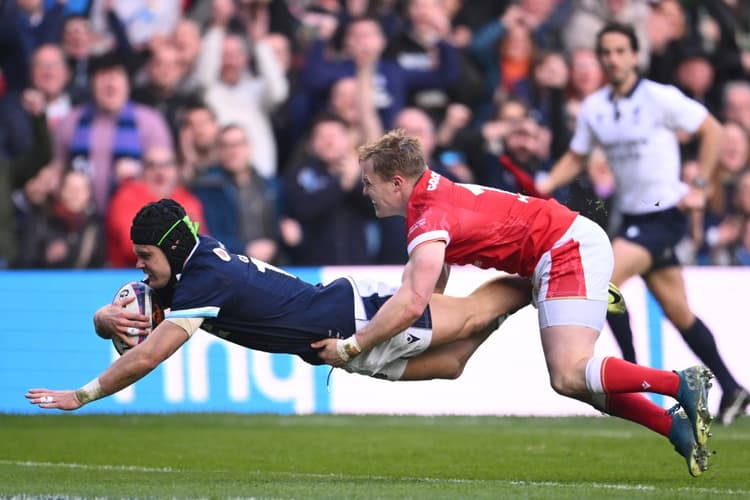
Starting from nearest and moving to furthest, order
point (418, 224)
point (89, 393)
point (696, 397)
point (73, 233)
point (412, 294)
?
point (696, 397)
point (412, 294)
point (418, 224)
point (89, 393)
point (73, 233)

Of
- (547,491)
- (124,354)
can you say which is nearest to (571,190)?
(547,491)

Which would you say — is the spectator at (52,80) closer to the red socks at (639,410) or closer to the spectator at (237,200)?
the spectator at (237,200)

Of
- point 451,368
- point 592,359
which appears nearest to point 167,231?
point 451,368

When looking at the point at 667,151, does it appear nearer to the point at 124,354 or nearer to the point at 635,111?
the point at 635,111

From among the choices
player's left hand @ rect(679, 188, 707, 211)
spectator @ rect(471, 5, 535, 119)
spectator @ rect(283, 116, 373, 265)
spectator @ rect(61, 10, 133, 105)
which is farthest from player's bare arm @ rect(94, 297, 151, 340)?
spectator @ rect(471, 5, 535, 119)

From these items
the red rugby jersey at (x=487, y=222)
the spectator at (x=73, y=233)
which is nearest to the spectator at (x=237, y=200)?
the spectator at (x=73, y=233)

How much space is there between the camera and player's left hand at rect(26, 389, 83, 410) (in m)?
7.72

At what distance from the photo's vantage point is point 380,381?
12711 mm

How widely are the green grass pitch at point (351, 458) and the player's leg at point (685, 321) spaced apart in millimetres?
450

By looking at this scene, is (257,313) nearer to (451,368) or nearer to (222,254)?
(222,254)

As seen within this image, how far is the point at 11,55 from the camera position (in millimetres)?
15594

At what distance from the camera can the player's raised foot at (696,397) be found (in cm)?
749

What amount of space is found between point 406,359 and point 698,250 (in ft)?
25.7

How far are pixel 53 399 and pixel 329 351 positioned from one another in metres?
1.47
